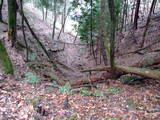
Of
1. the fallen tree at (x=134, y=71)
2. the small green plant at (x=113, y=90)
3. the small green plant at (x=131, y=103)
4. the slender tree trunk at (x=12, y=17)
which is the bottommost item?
the small green plant at (x=113, y=90)

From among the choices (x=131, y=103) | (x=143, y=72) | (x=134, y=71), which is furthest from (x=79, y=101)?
(x=143, y=72)

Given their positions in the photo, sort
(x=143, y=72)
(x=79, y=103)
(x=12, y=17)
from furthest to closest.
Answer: (x=12, y=17) < (x=143, y=72) < (x=79, y=103)

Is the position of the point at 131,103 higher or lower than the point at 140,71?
lower

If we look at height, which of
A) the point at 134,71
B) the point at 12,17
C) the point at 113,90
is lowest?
the point at 113,90

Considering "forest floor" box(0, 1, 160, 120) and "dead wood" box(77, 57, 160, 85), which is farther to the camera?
"dead wood" box(77, 57, 160, 85)

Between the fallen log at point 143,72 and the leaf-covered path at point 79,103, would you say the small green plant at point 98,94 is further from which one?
the fallen log at point 143,72

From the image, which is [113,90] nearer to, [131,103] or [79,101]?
[131,103]

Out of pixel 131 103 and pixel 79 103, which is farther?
pixel 131 103

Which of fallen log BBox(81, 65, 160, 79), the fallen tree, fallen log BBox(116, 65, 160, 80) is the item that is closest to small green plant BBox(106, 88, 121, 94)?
the fallen tree

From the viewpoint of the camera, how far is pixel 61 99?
6.04m

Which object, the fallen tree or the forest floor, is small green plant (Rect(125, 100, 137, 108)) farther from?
the fallen tree

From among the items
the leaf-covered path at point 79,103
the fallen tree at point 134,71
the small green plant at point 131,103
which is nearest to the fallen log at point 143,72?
the fallen tree at point 134,71

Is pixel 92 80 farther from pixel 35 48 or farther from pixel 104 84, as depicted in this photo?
pixel 35 48

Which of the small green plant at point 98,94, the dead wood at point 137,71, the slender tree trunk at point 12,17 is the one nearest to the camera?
the dead wood at point 137,71
